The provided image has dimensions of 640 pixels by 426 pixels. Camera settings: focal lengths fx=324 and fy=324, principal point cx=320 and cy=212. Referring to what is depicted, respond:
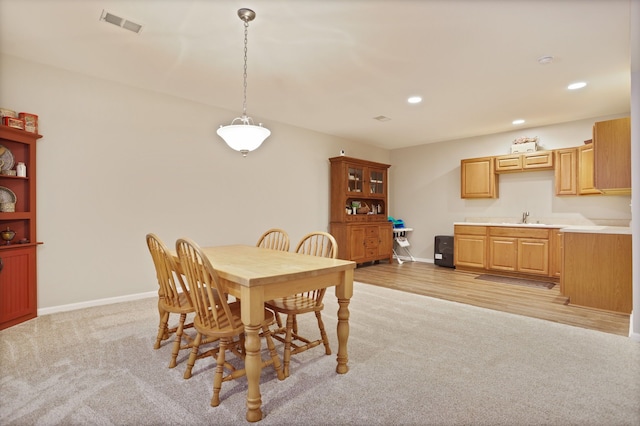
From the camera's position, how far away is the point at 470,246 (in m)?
5.70

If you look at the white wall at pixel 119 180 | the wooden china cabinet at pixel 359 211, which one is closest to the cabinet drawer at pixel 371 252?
the wooden china cabinet at pixel 359 211

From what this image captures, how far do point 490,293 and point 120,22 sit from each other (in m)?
4.84

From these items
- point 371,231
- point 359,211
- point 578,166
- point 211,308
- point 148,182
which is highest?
point 578,166

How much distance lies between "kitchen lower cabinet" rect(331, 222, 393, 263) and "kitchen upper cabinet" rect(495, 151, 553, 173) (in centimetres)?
227

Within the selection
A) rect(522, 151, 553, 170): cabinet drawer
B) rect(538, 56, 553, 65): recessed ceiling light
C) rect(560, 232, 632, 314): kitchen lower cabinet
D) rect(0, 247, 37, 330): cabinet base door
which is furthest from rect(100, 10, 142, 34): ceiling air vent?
rect(522, 151, 553, 170): cabinet drawer

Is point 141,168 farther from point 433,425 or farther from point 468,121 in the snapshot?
point 468,121

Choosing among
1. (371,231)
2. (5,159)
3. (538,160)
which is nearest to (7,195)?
(5,159)

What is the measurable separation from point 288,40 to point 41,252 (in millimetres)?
3147

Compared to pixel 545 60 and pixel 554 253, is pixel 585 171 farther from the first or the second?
pixel 545 60

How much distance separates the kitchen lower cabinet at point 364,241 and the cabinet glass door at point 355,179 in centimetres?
71

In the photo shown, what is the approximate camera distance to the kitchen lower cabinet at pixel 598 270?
3.37 m

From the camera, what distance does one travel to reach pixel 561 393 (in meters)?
1.90

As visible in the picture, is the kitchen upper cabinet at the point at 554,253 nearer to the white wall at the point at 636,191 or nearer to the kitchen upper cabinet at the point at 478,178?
the kitchen upper cabinet at the point at 478,178

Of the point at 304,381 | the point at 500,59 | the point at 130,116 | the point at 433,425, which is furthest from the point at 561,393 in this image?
the point at 130,116
